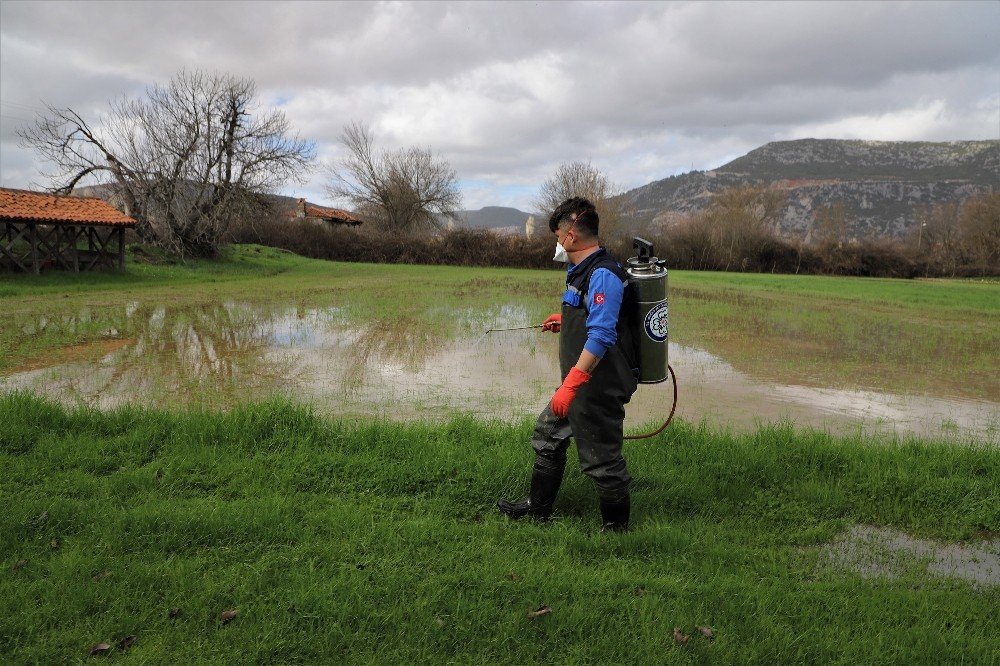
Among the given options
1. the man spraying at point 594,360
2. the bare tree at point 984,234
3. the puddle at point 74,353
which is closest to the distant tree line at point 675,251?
the bare tree at point 984,234

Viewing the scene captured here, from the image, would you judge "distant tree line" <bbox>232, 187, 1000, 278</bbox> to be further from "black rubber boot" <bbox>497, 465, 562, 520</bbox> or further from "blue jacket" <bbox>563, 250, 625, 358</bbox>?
"blue jacket" <bbox>563, 250, 625, 358</bbox>

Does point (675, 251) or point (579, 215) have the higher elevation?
point (675, 251)

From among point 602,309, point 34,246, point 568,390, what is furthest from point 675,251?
point 568,390

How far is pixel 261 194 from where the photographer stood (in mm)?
31484

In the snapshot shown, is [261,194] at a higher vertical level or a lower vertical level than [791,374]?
higher

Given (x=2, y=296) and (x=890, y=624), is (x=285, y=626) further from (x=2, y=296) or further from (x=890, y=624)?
(x=2, y=296)

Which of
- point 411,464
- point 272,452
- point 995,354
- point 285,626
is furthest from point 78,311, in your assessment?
point 995,354

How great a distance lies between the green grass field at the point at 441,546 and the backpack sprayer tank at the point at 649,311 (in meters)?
0.99

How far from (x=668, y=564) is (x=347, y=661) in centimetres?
179

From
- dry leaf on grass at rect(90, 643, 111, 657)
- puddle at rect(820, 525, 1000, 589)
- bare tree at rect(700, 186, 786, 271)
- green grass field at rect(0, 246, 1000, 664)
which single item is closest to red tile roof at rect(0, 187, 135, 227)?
green grass field at rect(0, 246, 1000, 664)

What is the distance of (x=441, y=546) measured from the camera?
11.7 feet

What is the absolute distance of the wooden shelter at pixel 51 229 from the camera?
20.9 meters

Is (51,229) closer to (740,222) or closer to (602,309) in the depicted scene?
(602,309)

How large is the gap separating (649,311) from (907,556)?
2.14m
